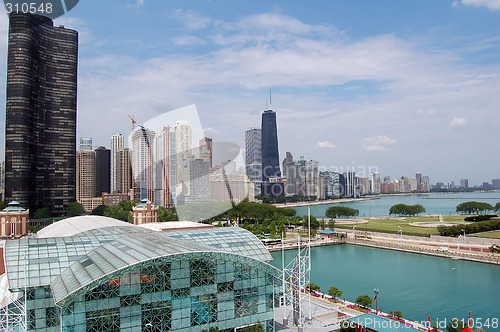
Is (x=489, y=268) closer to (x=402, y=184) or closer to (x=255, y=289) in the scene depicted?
(x=255, y=289)

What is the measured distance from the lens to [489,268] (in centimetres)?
2338

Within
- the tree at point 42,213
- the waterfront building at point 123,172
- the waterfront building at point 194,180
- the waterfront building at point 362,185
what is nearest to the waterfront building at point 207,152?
the waterfront building at point 194,180

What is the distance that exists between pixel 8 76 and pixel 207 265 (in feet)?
132

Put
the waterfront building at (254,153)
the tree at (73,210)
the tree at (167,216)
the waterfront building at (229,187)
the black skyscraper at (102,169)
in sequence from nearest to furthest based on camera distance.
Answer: the tree at (167,216)
the tree at (73,210)
the waterfront building at (229,187)
the black skyscraper at (102,169)
the waterfront building at (254,153)

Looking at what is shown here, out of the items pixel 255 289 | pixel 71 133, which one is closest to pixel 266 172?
pixel 71 133

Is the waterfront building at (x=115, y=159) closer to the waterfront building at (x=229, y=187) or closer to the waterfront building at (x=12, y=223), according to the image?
the waterfront building at (x=229, y=187)

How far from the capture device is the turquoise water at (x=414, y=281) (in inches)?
656

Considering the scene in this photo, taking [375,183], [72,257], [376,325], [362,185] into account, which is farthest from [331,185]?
[72,257]

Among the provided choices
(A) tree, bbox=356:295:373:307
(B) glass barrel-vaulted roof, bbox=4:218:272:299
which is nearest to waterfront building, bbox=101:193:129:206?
(B) glass barrel-vaulted roof, bbox=4:218:272:299

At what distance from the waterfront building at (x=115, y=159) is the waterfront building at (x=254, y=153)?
42.9m

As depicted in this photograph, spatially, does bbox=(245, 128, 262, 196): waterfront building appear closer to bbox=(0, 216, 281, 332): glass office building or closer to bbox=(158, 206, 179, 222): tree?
bbox=(158, 206, 179, 222): tree

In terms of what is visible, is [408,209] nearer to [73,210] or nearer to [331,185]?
[73,210]

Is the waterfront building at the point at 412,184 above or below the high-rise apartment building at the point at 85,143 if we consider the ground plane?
below

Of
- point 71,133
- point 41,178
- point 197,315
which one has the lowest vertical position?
point 197,315
